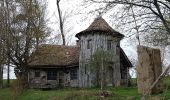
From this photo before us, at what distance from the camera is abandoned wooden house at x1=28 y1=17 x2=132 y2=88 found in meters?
41.7

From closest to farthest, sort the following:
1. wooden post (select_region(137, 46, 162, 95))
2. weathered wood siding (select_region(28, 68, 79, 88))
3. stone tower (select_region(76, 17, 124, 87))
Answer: wooden post (select_region(137, 46, 162, 95))
stone tower (select_region(76, 17, 124, 87))
weathered wood siding (select_region(28, 68, 79, 88))

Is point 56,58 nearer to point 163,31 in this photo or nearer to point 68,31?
point 68,31

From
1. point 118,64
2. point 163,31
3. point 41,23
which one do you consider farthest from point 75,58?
point 163,31

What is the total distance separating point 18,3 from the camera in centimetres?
3884

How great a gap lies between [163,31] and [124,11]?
367 centimetres

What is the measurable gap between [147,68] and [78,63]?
2512 cm

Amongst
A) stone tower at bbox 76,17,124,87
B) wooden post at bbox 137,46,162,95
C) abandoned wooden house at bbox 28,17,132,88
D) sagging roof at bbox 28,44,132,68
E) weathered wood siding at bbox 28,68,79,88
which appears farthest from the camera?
weathered wood siding at bbox 28,68,79,88

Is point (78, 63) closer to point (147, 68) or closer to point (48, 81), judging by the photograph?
point (48, 81)

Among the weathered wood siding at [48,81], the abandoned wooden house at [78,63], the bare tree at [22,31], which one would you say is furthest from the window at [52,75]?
the bare tree at [22,31]

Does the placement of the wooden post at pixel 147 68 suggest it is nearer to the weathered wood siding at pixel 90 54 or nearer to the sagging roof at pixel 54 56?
the sagging roof at pixel 54 56

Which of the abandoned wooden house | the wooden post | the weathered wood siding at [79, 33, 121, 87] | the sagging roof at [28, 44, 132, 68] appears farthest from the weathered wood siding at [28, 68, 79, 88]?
the wooden post

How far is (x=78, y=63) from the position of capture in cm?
4391

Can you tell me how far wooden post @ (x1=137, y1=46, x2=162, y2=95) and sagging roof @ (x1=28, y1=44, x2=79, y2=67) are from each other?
2129cm

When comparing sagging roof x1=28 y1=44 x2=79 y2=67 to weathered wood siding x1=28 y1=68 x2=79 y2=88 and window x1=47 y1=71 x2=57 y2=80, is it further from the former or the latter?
window x1=47 y1=71 x2=57 y2=80
